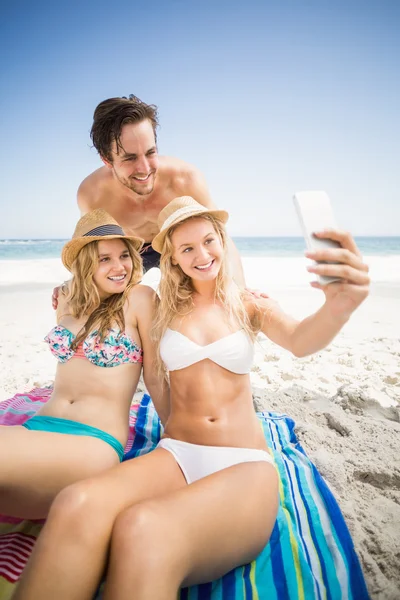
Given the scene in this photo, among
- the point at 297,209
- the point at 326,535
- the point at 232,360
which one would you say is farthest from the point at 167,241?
the point at 326,535

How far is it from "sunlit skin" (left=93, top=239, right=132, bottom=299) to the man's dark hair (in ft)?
4.59

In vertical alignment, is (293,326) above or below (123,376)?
above

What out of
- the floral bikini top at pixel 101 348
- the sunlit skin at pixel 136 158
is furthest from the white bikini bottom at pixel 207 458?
the sunlit skin at pixel 136 158

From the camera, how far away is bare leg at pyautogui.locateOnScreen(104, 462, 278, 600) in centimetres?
138

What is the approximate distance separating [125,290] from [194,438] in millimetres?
1241

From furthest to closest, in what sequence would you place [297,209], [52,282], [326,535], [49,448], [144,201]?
[52,282], [144,201], [326,535], [49,448], [297,209]

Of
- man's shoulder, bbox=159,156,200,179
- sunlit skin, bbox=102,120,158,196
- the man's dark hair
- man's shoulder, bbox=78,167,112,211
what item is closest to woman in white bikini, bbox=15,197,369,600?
sunlit skin, bbox=102,120,158,196

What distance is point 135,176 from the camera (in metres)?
3.84

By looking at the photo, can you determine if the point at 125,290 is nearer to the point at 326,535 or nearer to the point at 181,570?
the point at 181,570

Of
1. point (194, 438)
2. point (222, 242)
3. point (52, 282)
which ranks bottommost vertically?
point (52, 282)

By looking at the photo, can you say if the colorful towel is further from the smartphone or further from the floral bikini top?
the smartphone

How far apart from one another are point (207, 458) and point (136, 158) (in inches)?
116

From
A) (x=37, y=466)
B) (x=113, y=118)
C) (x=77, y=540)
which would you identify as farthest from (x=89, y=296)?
(x=113, y=118)

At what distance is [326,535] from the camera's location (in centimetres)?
224
